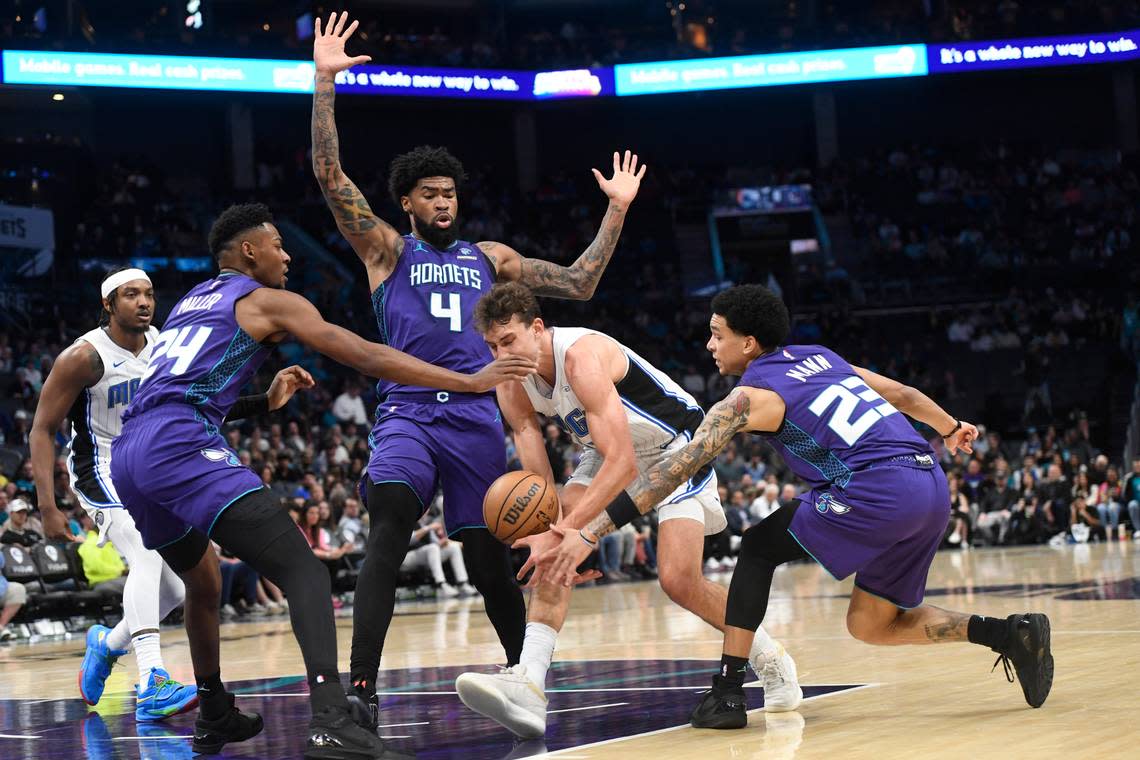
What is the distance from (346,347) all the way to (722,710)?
6.21ft

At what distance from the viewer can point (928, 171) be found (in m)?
32.2

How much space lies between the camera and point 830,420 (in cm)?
513

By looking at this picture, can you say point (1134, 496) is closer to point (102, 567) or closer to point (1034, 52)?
point (1034, 52)

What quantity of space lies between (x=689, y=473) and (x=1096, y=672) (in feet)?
7.84

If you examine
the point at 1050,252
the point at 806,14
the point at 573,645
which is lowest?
the point at 573,645

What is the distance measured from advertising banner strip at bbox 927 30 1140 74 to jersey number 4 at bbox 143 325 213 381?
90.9 feet

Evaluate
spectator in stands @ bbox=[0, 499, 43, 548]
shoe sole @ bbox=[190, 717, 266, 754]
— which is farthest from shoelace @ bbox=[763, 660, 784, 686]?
spectator in stands @ bbox=[0, 499, 43, 548]

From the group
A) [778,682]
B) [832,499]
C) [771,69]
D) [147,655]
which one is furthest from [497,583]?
[771,69]

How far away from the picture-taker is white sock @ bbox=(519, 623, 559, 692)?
5062 millimetres

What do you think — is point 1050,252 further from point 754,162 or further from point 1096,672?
point 1096,672

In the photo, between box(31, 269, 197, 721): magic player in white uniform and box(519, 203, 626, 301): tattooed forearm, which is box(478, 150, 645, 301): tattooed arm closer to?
box(519, 203, 626, 301): tattooed forearm

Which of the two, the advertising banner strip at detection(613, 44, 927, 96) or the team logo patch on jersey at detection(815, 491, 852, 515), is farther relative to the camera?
the advertising banner strip at detection(613, 44, 927, 96)

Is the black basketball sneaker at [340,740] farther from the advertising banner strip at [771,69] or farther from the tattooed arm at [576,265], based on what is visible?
the advertising banner strip at [771,69]

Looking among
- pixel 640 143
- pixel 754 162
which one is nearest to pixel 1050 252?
pixel 754 162
